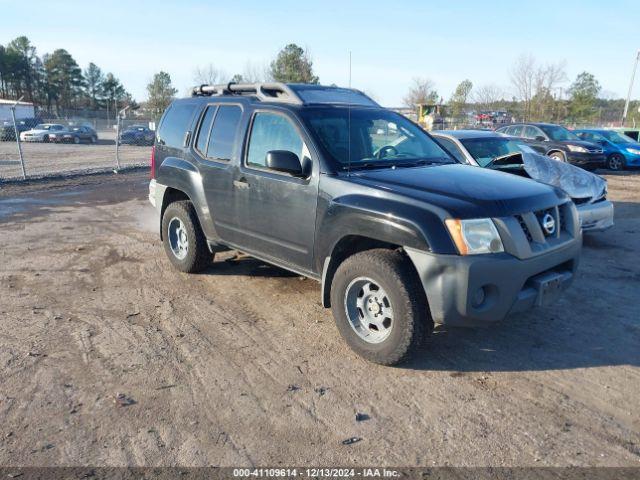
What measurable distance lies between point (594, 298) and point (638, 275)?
3.97 ft

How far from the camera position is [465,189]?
3.78 meters

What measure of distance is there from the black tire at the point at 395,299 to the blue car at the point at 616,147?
17637mm

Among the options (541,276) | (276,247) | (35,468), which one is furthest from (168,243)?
(541,276)

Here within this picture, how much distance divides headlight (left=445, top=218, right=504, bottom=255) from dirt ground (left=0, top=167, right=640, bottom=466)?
0.97 meters

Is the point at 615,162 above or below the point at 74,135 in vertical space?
above

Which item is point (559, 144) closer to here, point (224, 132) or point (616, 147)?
point (616, 147)

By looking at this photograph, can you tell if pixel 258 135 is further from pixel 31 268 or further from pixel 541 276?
pixel 31 268

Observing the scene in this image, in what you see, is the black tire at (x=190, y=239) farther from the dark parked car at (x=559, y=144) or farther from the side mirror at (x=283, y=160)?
the dark parked car at (x=559, y=144)

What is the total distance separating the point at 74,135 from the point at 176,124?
31.6 metres

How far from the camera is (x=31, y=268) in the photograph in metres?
6.21

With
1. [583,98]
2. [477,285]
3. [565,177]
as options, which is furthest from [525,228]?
[583,98]

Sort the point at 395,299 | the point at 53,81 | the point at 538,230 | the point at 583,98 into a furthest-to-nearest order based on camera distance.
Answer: the point at 53,81
the point at 583,98
the point at 538,230
the point at 395,299

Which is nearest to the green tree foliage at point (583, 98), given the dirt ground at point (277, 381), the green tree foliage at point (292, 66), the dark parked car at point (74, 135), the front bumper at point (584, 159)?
the green tree foliage at point (292, 66)

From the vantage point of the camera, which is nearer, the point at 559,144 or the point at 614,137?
the point at 559,144
